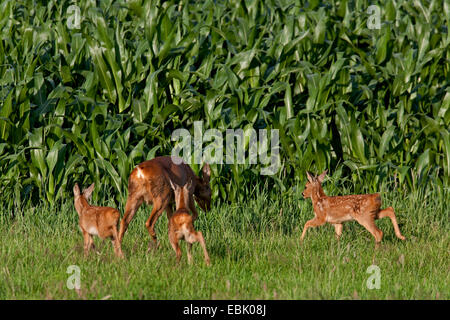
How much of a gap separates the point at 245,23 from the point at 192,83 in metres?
1.13

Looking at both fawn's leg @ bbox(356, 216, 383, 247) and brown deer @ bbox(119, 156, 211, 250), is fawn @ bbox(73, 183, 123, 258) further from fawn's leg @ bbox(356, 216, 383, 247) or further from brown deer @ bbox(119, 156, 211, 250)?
fawn's leg @ bbox(356, 216, 383, 247)

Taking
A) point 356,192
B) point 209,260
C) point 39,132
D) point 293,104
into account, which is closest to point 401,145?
point 356,192

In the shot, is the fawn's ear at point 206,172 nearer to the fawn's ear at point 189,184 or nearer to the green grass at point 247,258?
the fawn's ear at point 189,184

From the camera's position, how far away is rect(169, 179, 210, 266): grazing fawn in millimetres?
6395

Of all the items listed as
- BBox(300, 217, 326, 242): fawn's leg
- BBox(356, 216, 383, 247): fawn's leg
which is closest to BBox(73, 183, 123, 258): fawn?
BBox(300, 217, 326, 242): fawn's leg

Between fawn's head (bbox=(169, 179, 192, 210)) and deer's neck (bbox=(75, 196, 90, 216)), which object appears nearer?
fawn's head (bbox=(169, 179, 192, 210))

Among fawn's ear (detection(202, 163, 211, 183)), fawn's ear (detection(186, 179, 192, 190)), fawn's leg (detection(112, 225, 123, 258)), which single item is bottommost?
fawn's leg (detection(112, 225, 123, 258))

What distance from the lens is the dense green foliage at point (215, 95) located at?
30.2 feet

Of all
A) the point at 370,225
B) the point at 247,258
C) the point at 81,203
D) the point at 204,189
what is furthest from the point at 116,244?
the point at 370,225

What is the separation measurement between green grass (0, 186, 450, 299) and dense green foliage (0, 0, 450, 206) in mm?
565

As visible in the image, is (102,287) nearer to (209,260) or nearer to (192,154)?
(209,260)

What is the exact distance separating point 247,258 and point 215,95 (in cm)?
267

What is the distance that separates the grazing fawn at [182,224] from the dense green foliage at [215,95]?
238 cm

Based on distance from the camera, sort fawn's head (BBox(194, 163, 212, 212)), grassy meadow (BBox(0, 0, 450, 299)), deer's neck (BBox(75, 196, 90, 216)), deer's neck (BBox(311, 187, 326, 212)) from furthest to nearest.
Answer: grassy meadow (BBox(0, 0, 450, 299))
deer's neck (BBox(311, 187, 326, 212))
fawn's head (BBox(194, 163, 212, 212))
deer's neck (BBox(75, 196, 90, 216))
